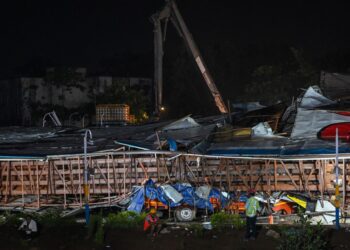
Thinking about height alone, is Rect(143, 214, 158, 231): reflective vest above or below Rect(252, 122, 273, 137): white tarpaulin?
below

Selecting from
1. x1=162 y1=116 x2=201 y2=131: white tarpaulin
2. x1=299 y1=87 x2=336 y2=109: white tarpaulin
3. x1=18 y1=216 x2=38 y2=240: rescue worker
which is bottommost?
x1=18 y1=216 x2=38 y2=240: rescue worker

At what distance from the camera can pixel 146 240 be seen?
14891mm

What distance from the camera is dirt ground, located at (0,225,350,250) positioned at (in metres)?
14.4

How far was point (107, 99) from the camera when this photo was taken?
159 feet

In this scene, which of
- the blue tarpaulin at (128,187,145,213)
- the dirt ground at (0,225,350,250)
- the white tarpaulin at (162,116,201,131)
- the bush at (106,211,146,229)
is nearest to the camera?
the dirt ground at (0,225,350,250)

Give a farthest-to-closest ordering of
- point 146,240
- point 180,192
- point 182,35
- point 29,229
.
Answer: point 182,35, point 180,192, point 29,229, point 146,240

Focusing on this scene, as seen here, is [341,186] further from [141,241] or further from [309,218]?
[141,241]

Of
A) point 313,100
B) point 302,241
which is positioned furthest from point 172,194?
point 313,100

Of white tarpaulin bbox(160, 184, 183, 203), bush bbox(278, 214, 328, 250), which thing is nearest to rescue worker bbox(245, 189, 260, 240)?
bush bbox(278, 214, 328, 250)

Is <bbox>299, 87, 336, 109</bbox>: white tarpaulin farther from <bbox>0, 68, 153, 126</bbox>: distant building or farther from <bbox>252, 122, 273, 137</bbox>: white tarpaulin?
<bbox>0, 68, 153, 126</bbox>: distant building

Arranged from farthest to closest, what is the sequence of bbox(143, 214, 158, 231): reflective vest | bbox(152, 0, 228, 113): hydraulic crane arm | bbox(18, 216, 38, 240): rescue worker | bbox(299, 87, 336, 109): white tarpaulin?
bbox(152, 0, 228, 113): hydraulic crane arm
bbox(299, 87, 336, 109): white tarpaulin
bbox(143, 214, 158, 231): reflective vest
bbox(18, 216, 38, 240): rescue worker

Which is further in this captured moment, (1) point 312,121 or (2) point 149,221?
(1) point 312,121

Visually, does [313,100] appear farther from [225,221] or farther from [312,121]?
[225,221]

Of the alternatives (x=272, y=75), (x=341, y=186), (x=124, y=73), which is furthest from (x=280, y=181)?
(x=124, y=73)
